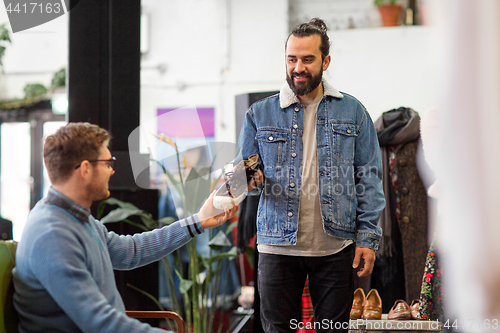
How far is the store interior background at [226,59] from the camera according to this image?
235 inches

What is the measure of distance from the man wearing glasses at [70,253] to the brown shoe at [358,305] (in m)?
1.69

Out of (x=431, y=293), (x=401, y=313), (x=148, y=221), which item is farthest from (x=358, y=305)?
(x=148, y=221)

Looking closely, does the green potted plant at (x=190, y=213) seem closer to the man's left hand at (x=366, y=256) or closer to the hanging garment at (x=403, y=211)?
the hanging garment at (x=403, y=211)

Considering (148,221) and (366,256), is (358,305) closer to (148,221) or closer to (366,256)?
(366,256)

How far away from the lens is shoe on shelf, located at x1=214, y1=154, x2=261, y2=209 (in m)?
1.71

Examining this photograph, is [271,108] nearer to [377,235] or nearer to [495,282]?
[377,235]

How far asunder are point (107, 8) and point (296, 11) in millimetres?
4331

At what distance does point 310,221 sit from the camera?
5.87 feet

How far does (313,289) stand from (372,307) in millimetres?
1061

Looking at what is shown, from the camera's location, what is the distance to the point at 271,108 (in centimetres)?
193

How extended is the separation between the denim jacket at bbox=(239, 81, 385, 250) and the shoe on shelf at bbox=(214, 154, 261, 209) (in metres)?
0.08

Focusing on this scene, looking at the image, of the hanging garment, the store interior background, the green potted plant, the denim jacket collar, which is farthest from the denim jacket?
the store interior background

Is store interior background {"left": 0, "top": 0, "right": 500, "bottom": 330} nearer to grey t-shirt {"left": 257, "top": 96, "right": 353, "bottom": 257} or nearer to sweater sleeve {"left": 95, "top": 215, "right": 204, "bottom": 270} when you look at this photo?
grey t-shirt {"left": 257, "top": 96, "right": 353, "bottom": 257}

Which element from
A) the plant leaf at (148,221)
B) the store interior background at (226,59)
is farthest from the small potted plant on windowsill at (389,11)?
the plant leaf at (148,221)
